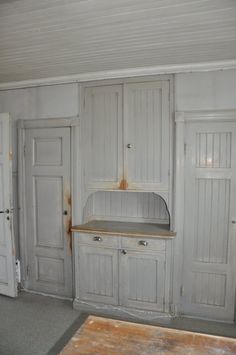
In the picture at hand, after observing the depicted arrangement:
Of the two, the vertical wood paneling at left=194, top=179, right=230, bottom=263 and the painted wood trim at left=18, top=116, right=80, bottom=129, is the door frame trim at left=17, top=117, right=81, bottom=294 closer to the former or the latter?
the painted wood trim at left=18, top=116, right=80, bottom=129

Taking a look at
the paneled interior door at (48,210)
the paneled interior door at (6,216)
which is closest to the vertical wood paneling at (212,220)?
the paneled interior door at (48,210)

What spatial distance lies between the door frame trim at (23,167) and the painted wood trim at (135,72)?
42cm

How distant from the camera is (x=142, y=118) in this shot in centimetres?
284

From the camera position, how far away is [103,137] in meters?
2.98

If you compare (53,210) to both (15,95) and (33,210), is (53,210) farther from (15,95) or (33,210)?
(15,95)

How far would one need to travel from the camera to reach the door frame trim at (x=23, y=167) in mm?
3045

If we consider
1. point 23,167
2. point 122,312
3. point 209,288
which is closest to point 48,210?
point 23,167

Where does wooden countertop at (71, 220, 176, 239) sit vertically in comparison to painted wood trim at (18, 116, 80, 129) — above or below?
below

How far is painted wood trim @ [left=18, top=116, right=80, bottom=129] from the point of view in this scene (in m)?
3.05

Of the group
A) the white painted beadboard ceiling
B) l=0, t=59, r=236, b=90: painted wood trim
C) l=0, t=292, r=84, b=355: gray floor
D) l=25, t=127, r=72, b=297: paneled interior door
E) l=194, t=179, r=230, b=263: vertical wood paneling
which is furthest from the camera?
l=25, t=127, r=72, b=297: paneled interior door

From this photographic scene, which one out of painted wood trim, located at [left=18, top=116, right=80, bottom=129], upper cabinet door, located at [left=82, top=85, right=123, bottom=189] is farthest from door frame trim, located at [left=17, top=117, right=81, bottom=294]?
upper cabinet door, located at [left=82, top=85, right=123, bottom=189]

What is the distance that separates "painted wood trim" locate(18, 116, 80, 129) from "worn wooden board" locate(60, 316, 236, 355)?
2.09 metres

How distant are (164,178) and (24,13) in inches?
72.5

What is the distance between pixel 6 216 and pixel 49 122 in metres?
1.21
